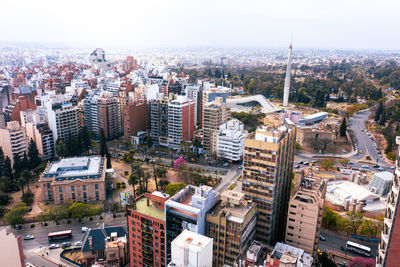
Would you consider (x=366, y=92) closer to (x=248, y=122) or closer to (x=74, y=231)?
Result: (x=248, y=122)

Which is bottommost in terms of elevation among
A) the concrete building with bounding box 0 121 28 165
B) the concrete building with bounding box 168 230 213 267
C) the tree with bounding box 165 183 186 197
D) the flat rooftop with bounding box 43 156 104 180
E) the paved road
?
the paved road

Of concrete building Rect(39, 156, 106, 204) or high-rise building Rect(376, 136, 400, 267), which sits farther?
concrete building Rect(39, 156, 106, 204)

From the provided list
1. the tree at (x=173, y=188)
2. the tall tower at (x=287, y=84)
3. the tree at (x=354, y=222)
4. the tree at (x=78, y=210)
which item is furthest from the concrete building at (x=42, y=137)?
the tall tower at (x=287, y=84)

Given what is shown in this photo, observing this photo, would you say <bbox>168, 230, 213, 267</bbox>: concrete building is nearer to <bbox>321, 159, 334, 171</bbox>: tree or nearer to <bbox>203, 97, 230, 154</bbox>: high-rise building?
<bbox>203, 97, 230, 154</bbox>: high-rise building

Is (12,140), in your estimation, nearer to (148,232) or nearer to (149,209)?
(149,209)

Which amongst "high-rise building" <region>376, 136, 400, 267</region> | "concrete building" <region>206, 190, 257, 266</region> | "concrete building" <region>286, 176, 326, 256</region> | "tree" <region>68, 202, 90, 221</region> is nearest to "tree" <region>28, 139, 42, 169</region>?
"tree" <region>68, 202, 90, 221</region>

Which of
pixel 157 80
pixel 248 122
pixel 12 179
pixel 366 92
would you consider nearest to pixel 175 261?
pixel 12 179
